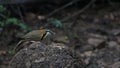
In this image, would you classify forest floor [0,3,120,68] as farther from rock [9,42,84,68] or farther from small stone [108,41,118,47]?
rock [9,42,84,68]

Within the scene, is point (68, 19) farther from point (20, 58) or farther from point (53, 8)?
point (20, 58)

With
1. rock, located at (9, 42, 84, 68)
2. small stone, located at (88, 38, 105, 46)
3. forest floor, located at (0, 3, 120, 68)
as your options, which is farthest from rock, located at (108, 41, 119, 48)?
rock, located at (9, 42, 84, 68)

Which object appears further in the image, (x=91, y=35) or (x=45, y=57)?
(x=91, y=35)

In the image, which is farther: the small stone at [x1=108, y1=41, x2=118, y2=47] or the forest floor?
the small stone at [x1=108, y1=41, x2=118, y2=47]

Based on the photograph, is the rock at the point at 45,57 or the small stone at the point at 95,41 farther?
the small stone at the point at 95,41

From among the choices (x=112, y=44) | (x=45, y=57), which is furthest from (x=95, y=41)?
(x=45, y=57)

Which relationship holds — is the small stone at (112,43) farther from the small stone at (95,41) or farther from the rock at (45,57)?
the rock at (45,57)

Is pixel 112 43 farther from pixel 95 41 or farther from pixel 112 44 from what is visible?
pixel 95 41

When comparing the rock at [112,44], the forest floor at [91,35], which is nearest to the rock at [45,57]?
the forest floor at [91,35]

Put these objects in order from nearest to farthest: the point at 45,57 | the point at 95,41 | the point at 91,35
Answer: the point at 45,57 < the point at 95,41 < the point at 91,35
